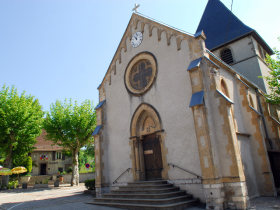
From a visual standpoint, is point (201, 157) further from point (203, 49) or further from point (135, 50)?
point (135, 50)

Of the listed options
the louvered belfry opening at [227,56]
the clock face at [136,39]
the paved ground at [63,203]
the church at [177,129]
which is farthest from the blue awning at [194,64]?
the louvered belfry opening at [227,56]

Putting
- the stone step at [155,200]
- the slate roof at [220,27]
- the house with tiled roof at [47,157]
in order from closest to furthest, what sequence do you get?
the stone step at [155,200], the slate roof at [220,27], the house with tiled roof at [47,157]

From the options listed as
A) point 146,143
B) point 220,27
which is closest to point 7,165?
point 146,143

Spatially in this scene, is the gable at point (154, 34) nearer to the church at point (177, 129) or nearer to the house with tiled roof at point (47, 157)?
the church at point (177, 129)

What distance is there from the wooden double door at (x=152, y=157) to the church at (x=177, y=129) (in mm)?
52

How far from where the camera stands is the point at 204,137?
8.78 metres

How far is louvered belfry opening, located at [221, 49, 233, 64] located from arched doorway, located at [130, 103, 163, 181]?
40.6 ft

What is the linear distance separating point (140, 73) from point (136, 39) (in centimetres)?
239

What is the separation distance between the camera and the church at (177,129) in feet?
28.7

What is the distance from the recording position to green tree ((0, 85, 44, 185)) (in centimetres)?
2197

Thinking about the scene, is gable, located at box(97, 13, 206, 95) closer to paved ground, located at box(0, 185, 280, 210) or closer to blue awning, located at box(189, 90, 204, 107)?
blue awning, located at box(189, 90, 204, 107)

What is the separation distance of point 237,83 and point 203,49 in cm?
381

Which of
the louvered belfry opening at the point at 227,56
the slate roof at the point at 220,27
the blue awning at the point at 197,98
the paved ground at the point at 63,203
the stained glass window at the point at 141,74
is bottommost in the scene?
the paved ground at the point at 63,203

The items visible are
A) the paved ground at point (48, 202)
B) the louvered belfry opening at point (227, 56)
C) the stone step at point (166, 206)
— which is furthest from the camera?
the louvered belfry opening at point (227, 56)
